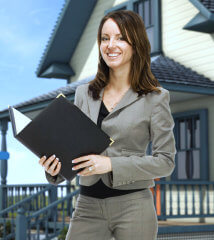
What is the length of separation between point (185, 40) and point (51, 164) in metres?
11.3

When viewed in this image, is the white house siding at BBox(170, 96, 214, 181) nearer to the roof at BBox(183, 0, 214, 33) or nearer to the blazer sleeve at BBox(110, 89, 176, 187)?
the roof at BBox(183, 0, 214, 33)

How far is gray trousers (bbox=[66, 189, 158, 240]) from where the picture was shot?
2500 millimetres

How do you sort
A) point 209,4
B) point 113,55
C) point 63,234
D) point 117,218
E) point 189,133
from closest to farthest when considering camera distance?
point 117,218
point 113,55
point 63,234
point 209,4
point 189,133

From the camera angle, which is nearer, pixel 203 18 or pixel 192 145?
pixel 203 18

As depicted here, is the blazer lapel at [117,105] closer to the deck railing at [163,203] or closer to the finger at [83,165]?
the finger at [83,165]

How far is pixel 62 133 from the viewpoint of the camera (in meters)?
2.46

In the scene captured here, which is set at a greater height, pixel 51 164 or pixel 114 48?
pixel 114 48

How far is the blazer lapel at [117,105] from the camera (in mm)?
2598

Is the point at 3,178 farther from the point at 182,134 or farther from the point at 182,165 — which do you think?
the point at 182,134

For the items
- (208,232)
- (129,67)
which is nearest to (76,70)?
(208,232)

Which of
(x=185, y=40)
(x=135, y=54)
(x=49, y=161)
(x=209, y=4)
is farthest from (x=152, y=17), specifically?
(x=49, y=161)

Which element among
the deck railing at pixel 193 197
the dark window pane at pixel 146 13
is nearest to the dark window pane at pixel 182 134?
the deck railing at pixel 193 197

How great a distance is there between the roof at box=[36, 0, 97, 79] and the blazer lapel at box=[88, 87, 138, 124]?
14.5 metres

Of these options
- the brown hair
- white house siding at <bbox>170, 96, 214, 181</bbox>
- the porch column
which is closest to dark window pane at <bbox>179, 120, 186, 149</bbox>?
white house siding at <bbox>170, 96, 214, 181</bbox>
